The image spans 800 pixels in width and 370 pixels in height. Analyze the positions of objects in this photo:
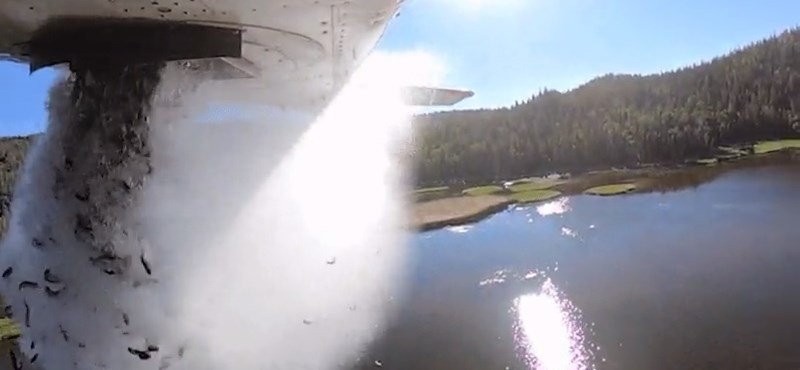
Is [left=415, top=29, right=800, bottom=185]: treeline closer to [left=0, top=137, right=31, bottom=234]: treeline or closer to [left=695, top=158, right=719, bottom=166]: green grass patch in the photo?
[left=695, top=158, right=719, bottom=166]: green grass patch

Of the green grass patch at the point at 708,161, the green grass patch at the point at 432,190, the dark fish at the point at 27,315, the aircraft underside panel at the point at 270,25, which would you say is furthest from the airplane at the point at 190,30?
the green grass patch at the point at 708,161

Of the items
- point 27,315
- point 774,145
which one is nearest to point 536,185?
point 774,145

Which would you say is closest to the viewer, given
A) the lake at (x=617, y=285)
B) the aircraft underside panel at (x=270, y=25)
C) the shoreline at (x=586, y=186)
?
the aircraft underside panel at (x=270, y=25)

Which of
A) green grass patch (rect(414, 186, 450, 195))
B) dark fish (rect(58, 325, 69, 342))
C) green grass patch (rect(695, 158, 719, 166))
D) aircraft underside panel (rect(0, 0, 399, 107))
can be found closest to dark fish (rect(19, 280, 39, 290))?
dark fish (rect(58, 325, 69, 342))

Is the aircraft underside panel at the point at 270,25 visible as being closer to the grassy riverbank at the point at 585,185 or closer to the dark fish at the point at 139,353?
the dark fish at the point at 139,353

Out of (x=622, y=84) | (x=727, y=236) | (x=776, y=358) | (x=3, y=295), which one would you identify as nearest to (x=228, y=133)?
(x=3, y=295)

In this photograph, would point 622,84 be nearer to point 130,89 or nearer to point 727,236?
point 727,236
